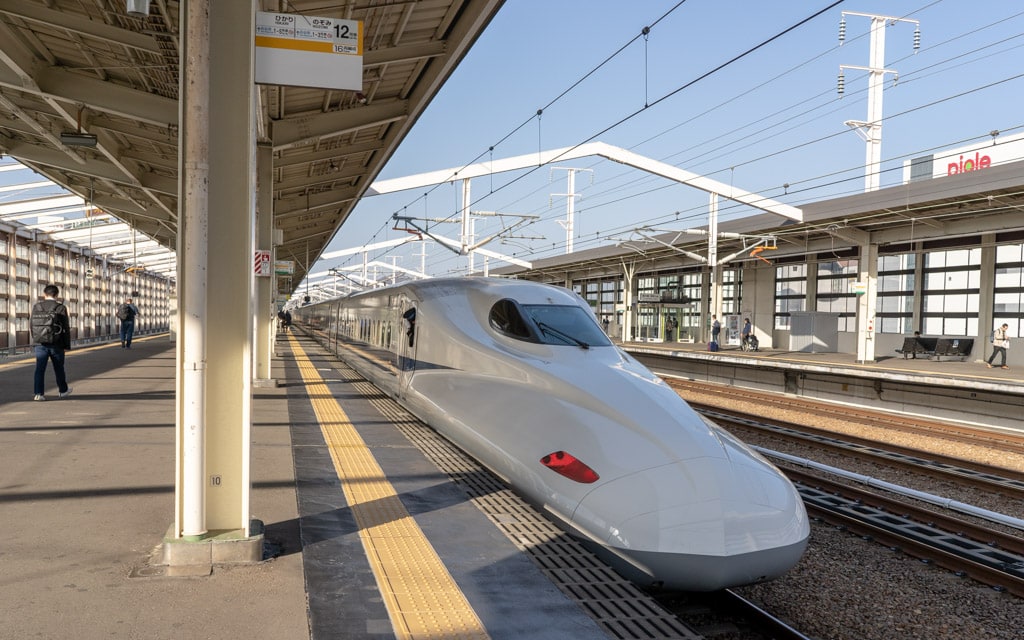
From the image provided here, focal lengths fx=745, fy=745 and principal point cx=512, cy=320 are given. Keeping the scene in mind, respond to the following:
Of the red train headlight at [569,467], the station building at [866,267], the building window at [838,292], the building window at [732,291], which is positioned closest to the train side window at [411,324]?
the red train headlight at [569,467]

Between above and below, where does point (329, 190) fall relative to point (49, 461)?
above

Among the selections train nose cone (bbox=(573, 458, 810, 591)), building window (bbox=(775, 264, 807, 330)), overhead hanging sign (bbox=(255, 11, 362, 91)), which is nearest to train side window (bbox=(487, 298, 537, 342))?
train nose cone (bbox=(573, 458, 810, 591))

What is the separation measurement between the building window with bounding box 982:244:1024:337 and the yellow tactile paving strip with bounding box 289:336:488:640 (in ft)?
69.8

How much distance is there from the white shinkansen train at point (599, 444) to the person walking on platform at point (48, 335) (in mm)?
5360

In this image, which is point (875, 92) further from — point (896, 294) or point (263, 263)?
point (263, 263)

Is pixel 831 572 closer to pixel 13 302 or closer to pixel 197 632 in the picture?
pixel 197 632

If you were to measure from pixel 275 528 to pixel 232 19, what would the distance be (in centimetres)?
313

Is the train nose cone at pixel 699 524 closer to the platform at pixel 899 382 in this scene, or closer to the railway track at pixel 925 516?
the railway track at pixel 925 516

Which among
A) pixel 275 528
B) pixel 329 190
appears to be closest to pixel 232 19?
pixel 275 528

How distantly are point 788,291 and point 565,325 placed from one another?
26.5 meters

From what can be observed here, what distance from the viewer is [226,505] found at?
168 inches

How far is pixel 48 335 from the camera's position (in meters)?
10.0

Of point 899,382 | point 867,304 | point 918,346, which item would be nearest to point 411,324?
point 899,382

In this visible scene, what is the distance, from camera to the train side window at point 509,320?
22.9 feet
